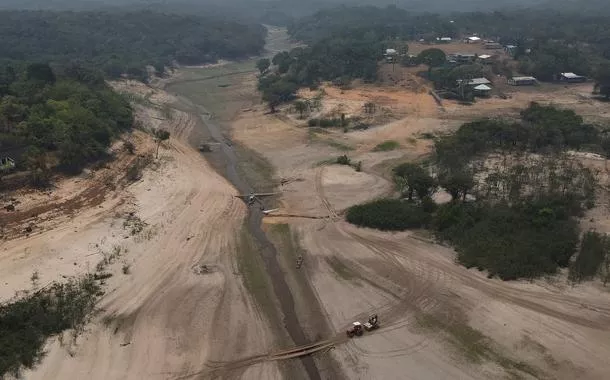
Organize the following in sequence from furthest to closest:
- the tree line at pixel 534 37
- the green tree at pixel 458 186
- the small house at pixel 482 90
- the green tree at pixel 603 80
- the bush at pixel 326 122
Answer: the tree line at pixel 534 37 < the small house at pixel 482 90 < the green tree at pixel 603 80 < the bush at pixel 326 122 < the green tree at pixel 458 186

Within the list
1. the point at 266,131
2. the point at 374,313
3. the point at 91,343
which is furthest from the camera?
the point at 266,131

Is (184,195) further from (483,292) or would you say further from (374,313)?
(483,292)

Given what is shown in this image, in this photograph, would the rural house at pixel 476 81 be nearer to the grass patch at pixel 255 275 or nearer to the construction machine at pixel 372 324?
the grass patch at pixel 255 275

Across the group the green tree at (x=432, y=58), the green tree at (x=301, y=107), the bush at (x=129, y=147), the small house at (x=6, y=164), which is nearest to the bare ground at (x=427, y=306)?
the bush at (x=129, y=147)

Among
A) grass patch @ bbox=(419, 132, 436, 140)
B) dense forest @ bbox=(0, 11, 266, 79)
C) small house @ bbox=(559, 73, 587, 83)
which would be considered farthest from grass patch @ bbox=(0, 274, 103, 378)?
small house @ bbox=(559, 73, 587, 83)

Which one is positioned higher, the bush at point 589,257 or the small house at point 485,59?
the small house at point 485,59

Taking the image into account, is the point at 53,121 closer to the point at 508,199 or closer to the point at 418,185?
the point at 418,185

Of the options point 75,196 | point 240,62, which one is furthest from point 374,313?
point 240,62

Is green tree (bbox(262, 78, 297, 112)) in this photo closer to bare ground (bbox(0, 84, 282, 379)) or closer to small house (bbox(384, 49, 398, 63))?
small house (bbox(384, 49, 398, 63))
